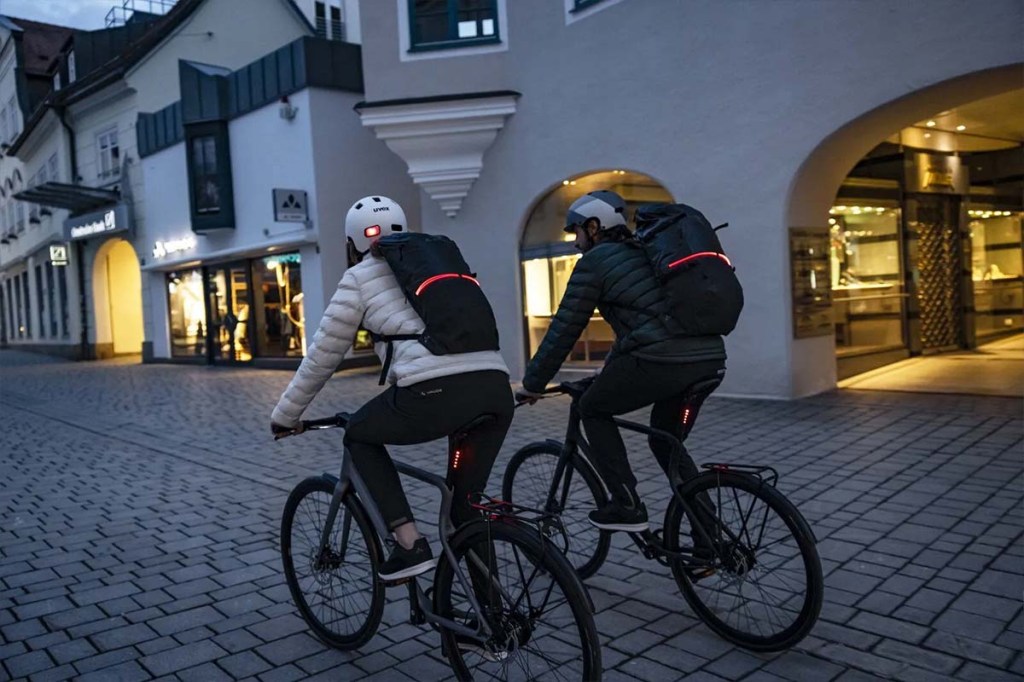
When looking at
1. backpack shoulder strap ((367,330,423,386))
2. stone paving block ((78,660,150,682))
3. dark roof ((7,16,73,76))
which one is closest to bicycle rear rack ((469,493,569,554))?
backpack shoulder strap ((367,330,423,386))

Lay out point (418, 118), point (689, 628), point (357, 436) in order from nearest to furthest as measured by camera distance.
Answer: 1. point (357, 436)
2. point (689, 628)
3. point (418, 118)

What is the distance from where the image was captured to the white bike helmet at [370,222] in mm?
3275

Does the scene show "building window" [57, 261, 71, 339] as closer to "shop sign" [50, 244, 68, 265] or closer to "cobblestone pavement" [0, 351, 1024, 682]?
"shop sign" [50, 244, 68, 265]

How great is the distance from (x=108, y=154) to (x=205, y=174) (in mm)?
6925

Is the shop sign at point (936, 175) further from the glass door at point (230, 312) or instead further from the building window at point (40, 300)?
the building window at point (40, 300)

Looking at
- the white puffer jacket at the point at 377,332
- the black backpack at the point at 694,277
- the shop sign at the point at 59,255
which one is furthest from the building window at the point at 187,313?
the black backpack at the point at 694,277

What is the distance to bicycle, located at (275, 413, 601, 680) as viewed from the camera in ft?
9.06

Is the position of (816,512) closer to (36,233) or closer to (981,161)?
(981,161)

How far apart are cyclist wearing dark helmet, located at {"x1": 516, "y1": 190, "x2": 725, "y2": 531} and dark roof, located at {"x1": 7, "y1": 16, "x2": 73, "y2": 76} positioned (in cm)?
3268

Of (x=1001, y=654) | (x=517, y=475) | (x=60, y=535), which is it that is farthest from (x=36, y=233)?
(x=1001, y=654)

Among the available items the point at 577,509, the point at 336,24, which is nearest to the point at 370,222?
the point at 577,509

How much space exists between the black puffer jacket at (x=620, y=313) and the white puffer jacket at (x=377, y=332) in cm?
57

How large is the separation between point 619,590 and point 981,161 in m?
12.6

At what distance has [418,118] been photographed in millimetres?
12367
